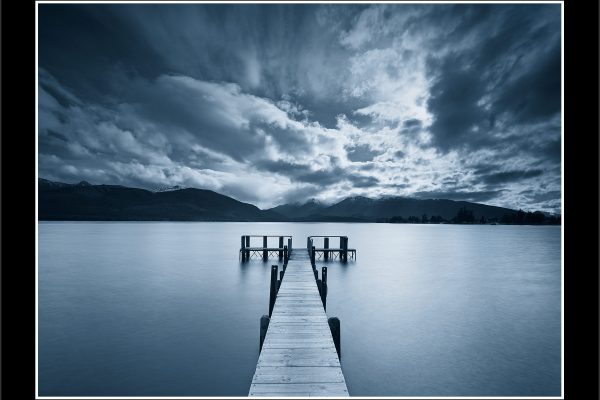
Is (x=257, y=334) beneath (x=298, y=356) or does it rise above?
beneath

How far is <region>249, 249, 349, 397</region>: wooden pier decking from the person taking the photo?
495 centimetres

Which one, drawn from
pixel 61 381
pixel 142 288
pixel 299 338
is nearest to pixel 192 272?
pixel 142 288

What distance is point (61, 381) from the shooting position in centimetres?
877

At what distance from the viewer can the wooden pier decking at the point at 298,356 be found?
4.95 m

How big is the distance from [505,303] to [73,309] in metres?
24.4

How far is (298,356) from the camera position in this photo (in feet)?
19.9

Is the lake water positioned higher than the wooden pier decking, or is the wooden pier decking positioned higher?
the wooden pier decking

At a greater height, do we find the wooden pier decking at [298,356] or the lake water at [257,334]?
the wooden pier decking at [298,356]

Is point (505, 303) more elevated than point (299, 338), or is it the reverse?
point (299, 338)

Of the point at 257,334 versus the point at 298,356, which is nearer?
the point at 298,356

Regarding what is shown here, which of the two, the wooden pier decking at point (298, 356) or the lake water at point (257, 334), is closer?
the wooden pier decking at point (298, 356)

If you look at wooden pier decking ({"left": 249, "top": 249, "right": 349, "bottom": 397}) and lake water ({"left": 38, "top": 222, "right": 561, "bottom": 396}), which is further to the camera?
lake water ({"left": 38, "top": 222, "right": 561, "bottom": 396})
